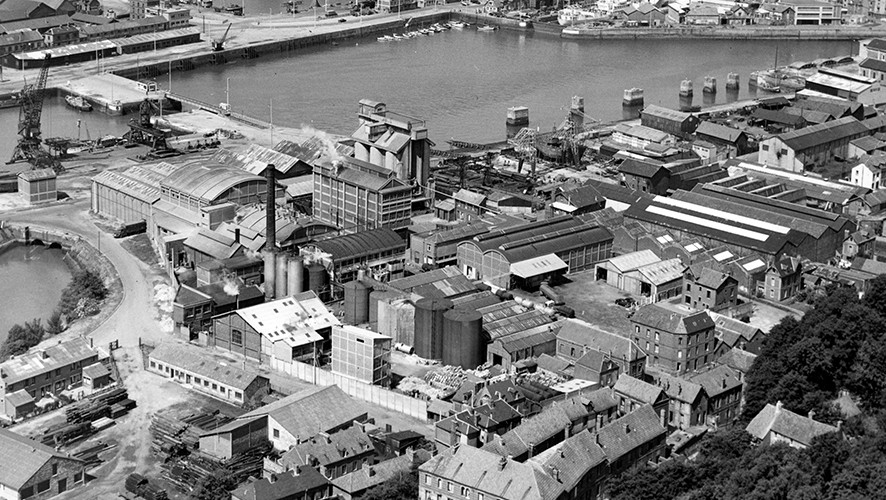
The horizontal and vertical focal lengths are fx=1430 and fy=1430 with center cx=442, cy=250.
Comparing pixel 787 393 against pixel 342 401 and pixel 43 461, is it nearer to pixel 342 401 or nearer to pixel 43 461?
pixel 342 401

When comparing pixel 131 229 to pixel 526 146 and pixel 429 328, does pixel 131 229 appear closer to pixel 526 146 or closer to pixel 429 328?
pixel 429 328

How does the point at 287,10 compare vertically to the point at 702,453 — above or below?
above

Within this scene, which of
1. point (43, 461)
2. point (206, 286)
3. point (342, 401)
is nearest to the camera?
point (43, 461)

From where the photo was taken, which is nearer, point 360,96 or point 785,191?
point 785,191

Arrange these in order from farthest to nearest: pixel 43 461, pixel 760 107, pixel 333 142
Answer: pixel 760 107
pixel 333 142
pixel 43 461

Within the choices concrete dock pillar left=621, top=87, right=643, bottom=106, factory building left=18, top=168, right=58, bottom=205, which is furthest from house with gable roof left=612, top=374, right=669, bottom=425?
concrete dock pillar left=621, top=87, right=643, bottom=106

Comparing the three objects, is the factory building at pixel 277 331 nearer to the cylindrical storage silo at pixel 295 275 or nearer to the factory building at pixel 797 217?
the cylindrical storage silo at pixel 295 275

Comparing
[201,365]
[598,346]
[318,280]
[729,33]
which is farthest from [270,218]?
[729,33]

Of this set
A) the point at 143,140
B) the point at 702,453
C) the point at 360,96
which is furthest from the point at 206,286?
the point at 360,96
